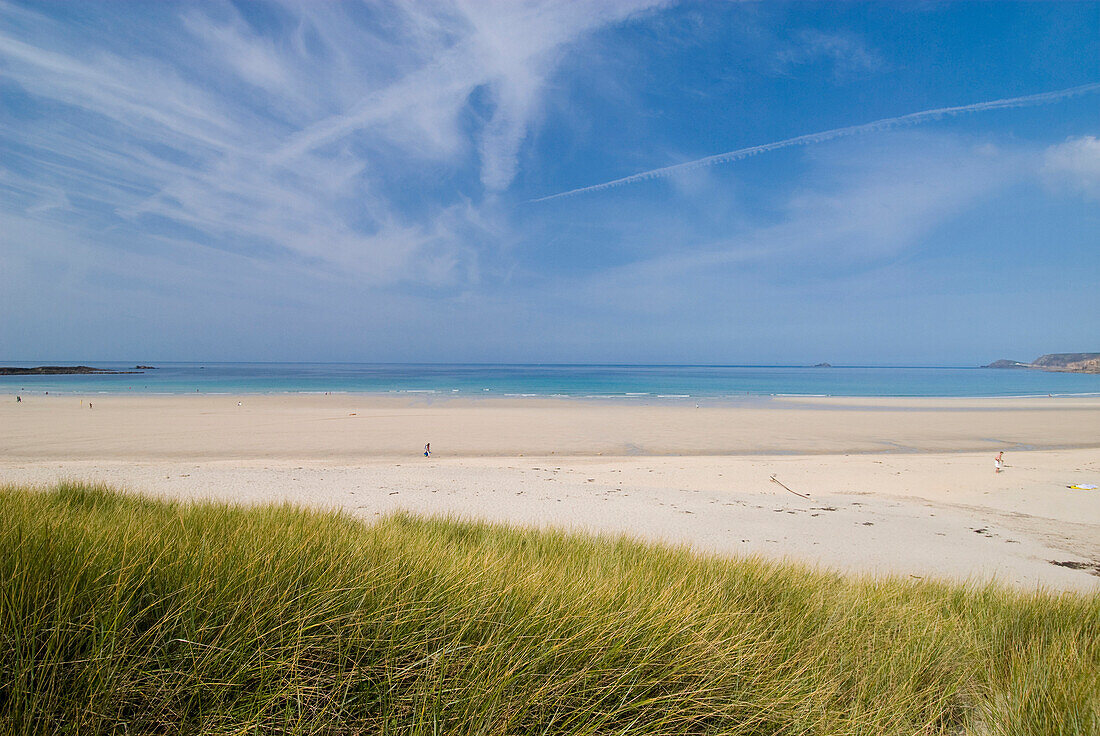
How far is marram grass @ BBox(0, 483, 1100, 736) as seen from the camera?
156 centimetres

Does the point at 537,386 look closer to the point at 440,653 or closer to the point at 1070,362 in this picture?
the point at 440,653

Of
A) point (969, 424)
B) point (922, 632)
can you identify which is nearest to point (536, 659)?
Result: point (922, 632)

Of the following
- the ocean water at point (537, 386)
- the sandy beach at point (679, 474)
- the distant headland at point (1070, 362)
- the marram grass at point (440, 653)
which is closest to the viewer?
the marram grass at point (440, 653)

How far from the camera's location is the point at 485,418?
24.6 meters

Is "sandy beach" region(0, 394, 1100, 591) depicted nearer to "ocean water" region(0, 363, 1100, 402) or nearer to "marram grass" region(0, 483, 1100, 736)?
"marram grass" region(0, 483, 1100, 736)

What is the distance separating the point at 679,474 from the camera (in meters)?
10.8

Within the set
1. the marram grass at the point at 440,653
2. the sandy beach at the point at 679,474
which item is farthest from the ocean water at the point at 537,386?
the marram grass at the point at 440,653

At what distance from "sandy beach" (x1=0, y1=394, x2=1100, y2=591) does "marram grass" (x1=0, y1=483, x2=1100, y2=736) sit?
2391 mm

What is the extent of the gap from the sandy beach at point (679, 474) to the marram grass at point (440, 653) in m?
2.39

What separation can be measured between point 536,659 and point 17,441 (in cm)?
→ 2103

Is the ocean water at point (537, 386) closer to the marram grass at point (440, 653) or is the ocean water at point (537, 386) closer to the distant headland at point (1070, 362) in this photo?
the marram grass at point (440, 653)

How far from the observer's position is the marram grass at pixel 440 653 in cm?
156

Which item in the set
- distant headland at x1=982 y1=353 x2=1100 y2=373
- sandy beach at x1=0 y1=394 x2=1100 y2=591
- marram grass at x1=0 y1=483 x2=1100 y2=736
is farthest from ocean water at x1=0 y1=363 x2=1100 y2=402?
distant headland at x1=982 y1=353 x2=1100 y2=373

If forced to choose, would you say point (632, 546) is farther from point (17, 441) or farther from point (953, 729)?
point (17, 441)
